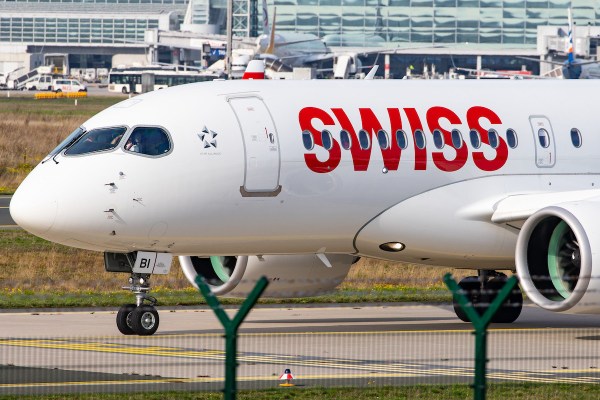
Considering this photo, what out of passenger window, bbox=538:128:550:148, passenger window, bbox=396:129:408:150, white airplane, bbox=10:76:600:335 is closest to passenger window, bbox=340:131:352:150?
white airplane, bbox=10:76:600:335

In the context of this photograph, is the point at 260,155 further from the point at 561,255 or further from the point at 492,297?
the point at 492,297

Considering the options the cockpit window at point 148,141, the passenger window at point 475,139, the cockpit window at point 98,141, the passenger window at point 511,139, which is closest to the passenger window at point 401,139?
the passenger window at point 475,139

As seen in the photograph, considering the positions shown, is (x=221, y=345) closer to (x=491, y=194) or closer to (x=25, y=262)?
(x=491, y=194)

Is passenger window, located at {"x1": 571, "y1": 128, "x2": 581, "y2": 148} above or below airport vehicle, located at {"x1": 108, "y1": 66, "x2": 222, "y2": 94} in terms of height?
below

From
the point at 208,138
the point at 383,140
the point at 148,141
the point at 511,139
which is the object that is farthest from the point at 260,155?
the point at 511,139

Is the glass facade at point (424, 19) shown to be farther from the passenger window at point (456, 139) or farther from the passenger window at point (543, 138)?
the passenger window at point (456, 139)

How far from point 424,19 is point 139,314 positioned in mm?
167431

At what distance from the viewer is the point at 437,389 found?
1688 centimetres

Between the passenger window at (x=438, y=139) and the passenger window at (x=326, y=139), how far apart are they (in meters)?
1.70

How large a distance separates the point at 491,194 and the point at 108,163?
234 inches

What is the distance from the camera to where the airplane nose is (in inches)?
809

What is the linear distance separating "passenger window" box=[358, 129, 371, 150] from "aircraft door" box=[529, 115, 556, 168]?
2794mm

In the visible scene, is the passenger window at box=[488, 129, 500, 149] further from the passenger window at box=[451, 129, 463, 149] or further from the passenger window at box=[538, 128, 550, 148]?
the passenger window at box=[538, 128, 550, 148]

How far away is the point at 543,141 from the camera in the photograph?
2327 centimetres
